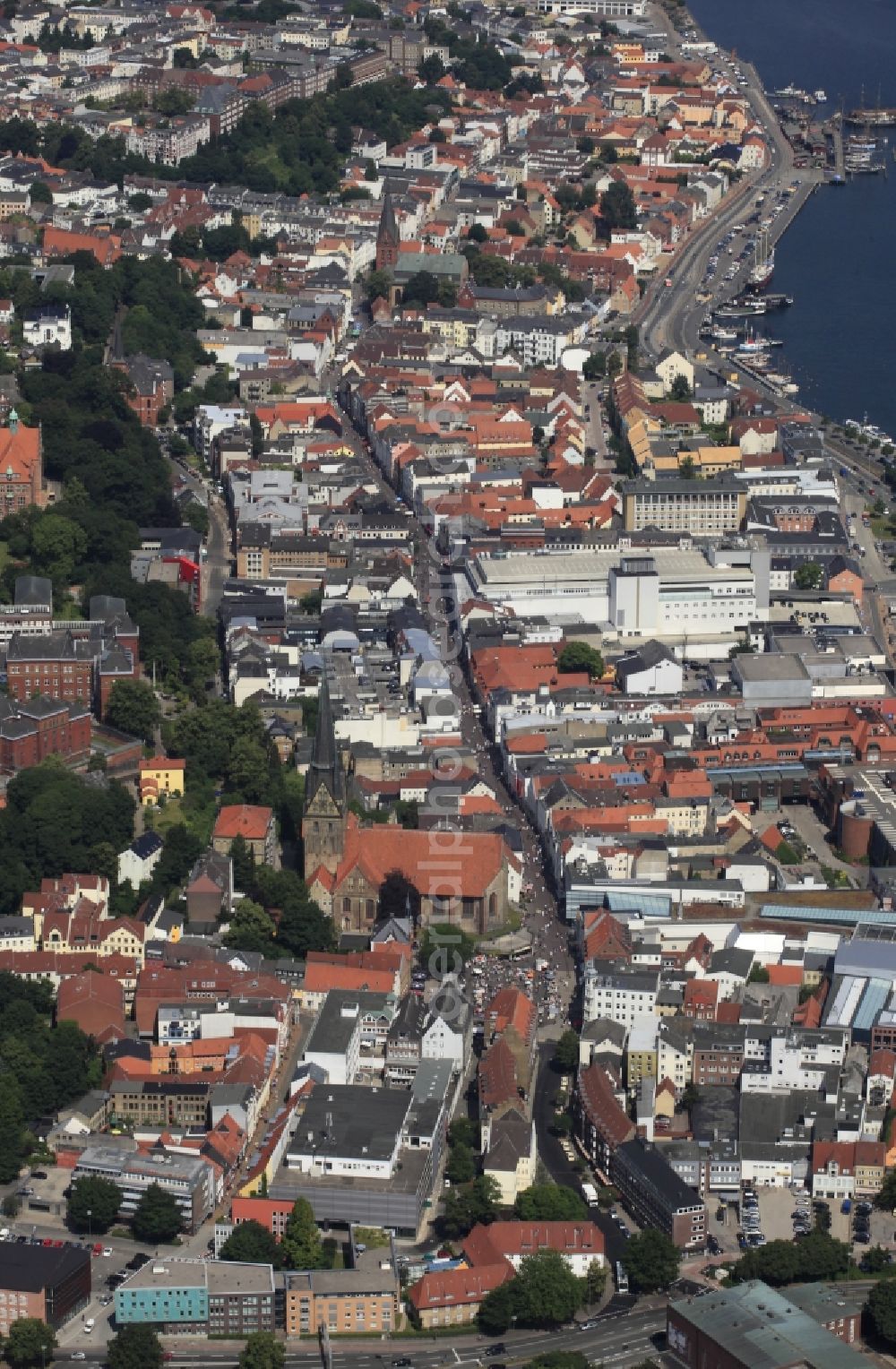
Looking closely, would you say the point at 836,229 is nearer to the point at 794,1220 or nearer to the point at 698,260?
the point at 698,260

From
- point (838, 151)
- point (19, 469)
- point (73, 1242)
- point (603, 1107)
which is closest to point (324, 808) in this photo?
point (603, 1107)

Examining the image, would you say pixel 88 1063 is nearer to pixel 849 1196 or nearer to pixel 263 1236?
pixel 263 1236

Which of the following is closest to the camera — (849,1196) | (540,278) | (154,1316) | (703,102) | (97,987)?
(154,1316)

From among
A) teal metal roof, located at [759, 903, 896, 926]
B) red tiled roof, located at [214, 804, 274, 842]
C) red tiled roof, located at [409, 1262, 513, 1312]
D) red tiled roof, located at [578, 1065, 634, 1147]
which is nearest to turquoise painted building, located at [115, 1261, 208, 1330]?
red tiled roof, located at [409, 1262, 513, 1312]

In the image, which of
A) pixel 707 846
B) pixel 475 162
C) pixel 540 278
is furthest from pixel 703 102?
pixel 707 846

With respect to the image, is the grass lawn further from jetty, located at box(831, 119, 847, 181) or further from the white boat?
jetty, located at box(831, 119, 847, 181)

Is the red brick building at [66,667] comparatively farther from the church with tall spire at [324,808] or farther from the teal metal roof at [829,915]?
the teal metal roof at [829,915]

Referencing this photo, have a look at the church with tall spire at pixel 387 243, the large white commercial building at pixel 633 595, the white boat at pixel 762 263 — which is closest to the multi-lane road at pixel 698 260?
the white boat at pixel 762 263
